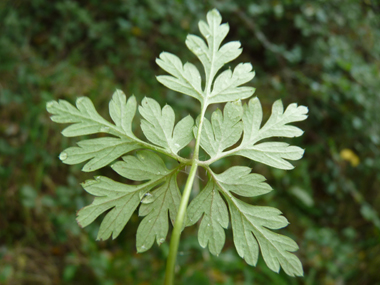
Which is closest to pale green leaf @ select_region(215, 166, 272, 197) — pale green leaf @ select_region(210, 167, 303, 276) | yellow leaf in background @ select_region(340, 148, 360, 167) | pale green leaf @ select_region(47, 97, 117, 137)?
pale green leaf @ select_region(210, 167, 303, 276)

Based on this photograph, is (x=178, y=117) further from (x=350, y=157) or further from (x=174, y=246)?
(x=174, y=246)

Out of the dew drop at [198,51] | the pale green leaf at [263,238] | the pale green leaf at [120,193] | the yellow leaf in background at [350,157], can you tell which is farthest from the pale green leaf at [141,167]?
the yellow leaf in background at [350,157]

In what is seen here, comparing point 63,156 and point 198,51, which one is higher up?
point 198,51

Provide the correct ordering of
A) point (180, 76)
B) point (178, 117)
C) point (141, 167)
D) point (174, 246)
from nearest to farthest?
point (174, 246)
point (141, 167)
point (180, 76)
point (178, 117)

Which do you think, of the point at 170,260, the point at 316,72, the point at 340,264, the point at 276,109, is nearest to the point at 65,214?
the point at 170,260

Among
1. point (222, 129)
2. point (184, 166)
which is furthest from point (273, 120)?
point (184, 166)

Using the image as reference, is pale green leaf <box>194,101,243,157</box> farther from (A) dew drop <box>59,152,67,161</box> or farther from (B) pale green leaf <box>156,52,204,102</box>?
(A) dew drop <box>59,152,67,161</box>

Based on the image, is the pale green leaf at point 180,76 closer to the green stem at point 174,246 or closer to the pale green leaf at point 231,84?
the pale green leaf at point 231,84
